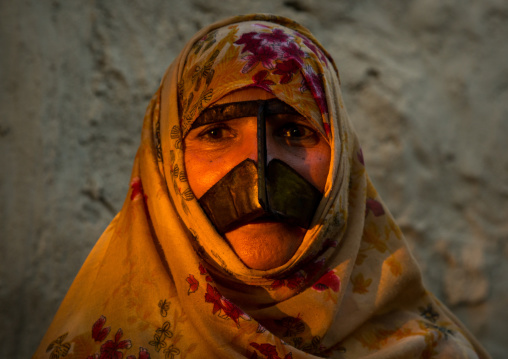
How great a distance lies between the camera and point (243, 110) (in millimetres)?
1395

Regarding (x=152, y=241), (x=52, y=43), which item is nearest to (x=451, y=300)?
(x=152, y=241)

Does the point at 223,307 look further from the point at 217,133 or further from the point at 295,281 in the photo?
the point at 217,133

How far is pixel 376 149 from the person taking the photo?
10.5ft

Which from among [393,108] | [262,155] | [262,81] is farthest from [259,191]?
[393,108]

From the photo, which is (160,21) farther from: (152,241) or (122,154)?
(152,241)

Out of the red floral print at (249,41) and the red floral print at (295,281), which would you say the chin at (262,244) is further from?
the red floral print at (249,41)

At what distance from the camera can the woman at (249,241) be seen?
1.30 metres

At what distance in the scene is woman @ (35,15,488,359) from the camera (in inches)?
51.4

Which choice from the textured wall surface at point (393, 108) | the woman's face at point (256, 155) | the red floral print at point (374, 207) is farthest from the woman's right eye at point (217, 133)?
the textured wall surface at point (393, 108)

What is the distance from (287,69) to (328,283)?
1.84 feet

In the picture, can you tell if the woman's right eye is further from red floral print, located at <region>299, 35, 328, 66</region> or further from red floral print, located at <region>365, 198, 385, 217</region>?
red floral print, located at <region>365, 198, 385, 217</region>

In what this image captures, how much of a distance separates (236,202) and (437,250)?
2257mm

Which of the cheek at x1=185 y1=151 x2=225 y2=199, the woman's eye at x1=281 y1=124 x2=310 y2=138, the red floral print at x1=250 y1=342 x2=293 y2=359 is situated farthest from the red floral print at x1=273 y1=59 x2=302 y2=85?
the red floral print at x1=250 y1=342 x2=293 y2=359

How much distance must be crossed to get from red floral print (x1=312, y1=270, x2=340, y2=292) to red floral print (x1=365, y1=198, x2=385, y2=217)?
0.28 meters
